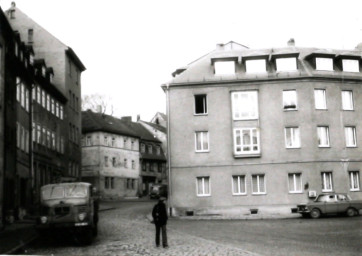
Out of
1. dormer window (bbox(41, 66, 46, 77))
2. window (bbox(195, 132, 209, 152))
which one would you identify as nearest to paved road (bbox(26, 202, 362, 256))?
window (bbox(195, 132, 209, 152))

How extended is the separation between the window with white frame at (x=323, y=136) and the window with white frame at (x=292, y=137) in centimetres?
132

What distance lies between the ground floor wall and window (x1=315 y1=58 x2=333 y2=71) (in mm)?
6174

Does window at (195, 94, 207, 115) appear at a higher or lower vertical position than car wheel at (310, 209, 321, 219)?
higher

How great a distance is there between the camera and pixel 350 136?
3212 cm

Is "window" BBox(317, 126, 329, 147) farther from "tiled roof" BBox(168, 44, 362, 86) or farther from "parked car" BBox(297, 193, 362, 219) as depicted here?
"parked car" BBox(297, 193, 362, 219)

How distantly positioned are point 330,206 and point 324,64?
995cm

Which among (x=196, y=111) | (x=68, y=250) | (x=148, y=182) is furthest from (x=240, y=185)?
(x=148, y=182)

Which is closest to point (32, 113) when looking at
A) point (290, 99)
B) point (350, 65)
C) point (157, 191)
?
point (290, 99)

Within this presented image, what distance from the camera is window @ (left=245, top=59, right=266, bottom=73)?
3278 centimetres

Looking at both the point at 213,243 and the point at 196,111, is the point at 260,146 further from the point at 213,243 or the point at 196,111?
the point at 213,243

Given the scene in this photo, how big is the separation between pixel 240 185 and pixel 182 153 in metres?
4.05

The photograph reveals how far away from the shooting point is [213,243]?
15.0m

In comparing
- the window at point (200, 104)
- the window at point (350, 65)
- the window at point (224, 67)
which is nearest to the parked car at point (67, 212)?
the window at point (200, 104)

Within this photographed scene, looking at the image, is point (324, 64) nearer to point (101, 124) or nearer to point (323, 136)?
point (323, 136)
